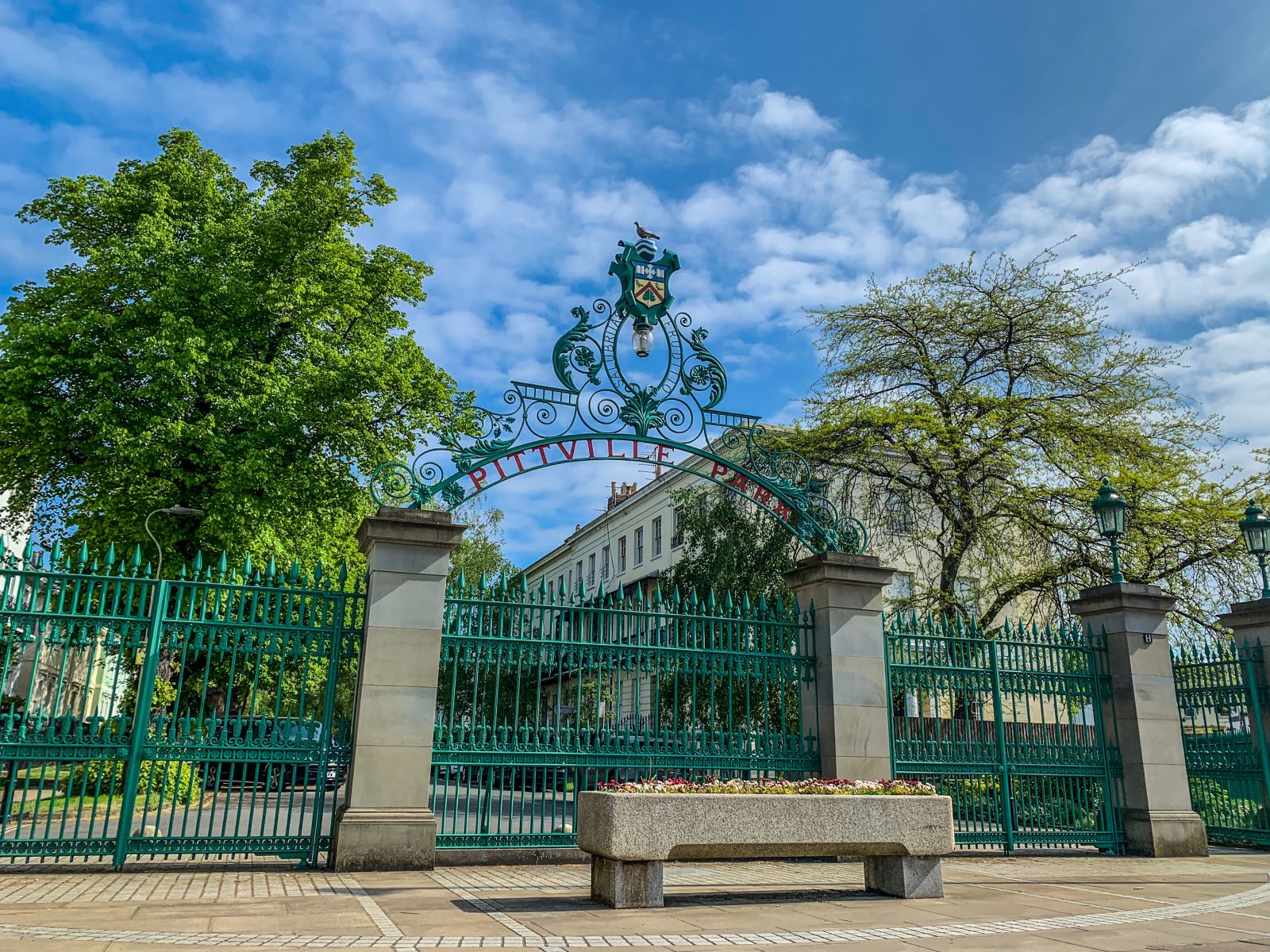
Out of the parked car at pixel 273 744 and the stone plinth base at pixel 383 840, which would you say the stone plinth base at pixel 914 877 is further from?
the parked car at pixel 273 744

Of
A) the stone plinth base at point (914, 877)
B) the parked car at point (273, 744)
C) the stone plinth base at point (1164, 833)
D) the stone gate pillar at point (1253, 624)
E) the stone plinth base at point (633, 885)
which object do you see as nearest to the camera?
the stone plinth base at point (633, 885)

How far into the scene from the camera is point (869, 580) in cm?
1216

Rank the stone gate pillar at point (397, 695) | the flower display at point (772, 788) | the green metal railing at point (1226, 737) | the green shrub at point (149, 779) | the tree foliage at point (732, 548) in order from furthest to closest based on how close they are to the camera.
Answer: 1. the tree foliage at point (732, 548)
2. the green metal railing at point (1226, 737)
3. the stone gate pillar at point (397, 695)
4. the green shrub at point (149, 779)
5. the flower display at point (772, 788)

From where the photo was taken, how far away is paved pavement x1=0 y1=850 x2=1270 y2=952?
240 inches

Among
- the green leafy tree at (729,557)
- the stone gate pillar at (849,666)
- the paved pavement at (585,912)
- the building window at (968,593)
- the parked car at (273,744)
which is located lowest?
the paved pavement at (585,912)

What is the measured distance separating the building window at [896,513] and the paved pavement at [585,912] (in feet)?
32.4

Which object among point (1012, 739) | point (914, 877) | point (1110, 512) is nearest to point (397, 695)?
point (914, 877)

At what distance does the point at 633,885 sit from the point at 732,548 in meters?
14.8

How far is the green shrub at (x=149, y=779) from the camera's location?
8906 millimetres

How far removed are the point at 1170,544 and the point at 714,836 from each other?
46.7ft

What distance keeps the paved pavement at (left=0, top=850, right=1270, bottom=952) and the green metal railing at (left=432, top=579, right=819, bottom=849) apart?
100cm

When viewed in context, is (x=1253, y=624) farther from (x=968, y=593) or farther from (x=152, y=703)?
(x=152, y=703)

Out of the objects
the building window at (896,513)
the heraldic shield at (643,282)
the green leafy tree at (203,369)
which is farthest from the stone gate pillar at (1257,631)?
the green leafy tree at (203,369)

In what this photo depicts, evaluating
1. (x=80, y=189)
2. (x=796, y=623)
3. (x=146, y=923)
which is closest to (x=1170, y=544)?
(x=796, y=623)
